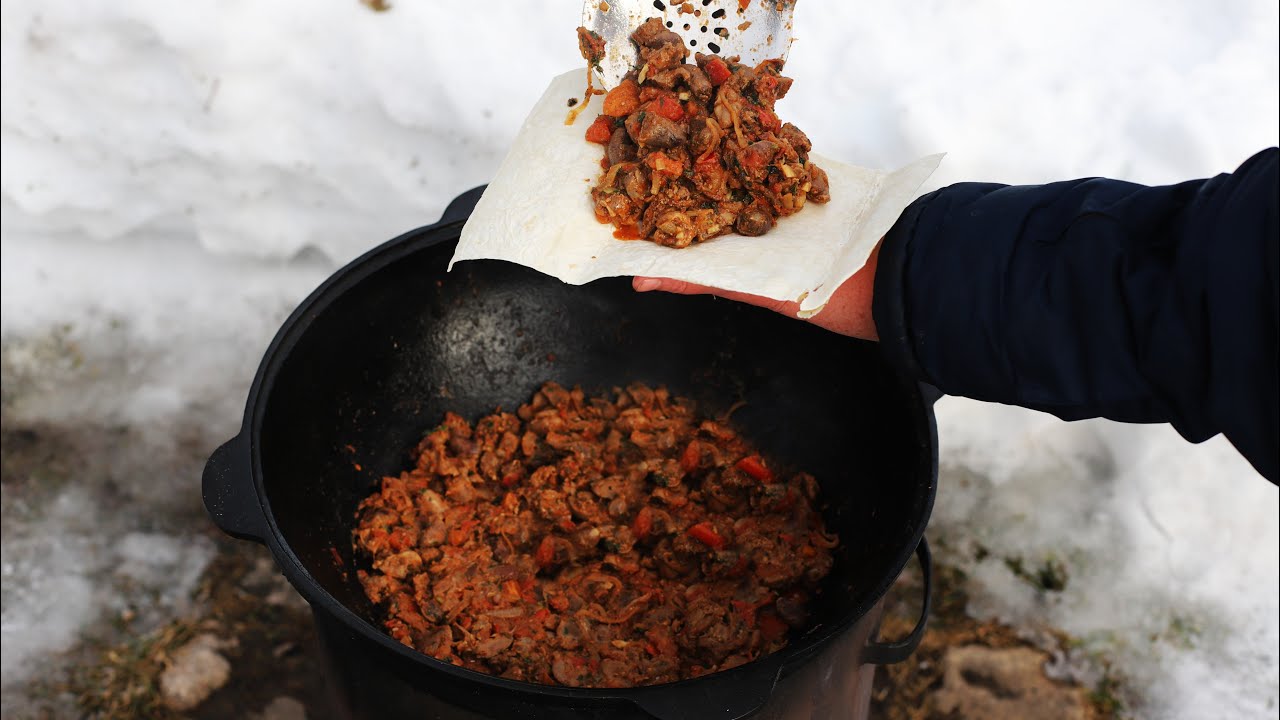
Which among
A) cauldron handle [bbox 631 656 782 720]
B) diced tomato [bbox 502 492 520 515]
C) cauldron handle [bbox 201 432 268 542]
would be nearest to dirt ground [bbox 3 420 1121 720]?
diced tomato [bbox 502 492 520 515]

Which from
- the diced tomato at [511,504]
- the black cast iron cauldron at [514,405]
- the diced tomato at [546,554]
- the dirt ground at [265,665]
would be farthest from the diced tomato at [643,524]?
the dirt ground at [265,665]

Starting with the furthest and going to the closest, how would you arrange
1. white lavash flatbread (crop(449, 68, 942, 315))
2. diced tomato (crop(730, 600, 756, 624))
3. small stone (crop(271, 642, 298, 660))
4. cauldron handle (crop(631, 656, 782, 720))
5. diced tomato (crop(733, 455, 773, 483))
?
small stone (crop(271, 642, 298, 660)), diced tomato (crop(733, 455, 773, 483)), diced tomato (crop(730, 600, 756, 624)), white lavash flatbread (crop(449, 68, 942, 315)), cauldron handle (crop(631, 656, 782, 720))

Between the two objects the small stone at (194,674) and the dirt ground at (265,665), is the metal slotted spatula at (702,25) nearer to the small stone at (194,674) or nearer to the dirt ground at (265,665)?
the dirt ground at (265,665)

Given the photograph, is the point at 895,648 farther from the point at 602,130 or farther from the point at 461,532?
the point at 602,130

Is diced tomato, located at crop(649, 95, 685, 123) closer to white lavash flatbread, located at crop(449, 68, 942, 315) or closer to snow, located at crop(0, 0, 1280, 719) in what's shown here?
white lavash flatbread, located at crop(449, 68, 942, 315)

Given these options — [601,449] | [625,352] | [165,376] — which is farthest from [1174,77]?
[165,376]
